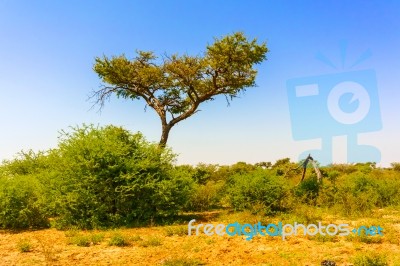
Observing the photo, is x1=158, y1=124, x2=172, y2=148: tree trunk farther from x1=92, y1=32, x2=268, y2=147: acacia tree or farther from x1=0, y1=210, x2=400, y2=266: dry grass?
x1=0, y1=210, x2=400, y2=266: dry grass

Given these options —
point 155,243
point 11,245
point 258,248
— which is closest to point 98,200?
point 11,245

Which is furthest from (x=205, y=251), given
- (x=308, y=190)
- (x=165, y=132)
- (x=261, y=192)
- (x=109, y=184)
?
(x=165, y=132)

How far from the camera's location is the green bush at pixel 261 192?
1410 centimetres

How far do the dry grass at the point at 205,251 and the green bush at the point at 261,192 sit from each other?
4275mm

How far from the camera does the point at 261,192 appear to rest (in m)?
14.2

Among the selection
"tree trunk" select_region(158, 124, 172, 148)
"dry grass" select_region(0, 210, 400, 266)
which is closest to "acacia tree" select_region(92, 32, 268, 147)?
"tree trunk" select_region(158, 124, 172, 148)

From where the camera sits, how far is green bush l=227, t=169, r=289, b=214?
14.1 metres

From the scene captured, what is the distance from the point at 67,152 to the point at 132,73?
11.2m

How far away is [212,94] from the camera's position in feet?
75.7

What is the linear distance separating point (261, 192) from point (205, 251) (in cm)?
607

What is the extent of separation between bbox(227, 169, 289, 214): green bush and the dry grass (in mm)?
4275

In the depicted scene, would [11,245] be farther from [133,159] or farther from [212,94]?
[212,94]

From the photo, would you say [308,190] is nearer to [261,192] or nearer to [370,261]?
[261,192]

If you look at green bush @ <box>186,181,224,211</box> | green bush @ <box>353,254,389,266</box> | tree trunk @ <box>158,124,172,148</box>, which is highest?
tree trunk @ <box>158,124,172,148</box>
